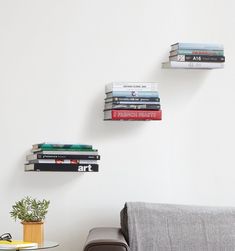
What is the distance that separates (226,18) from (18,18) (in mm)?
1348

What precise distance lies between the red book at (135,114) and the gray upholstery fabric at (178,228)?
0.54 metres

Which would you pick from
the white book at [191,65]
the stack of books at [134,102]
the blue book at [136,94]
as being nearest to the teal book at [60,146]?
the stack of books at [134,102]

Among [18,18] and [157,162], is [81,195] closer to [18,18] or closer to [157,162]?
[157,162]

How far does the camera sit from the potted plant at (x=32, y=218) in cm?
390

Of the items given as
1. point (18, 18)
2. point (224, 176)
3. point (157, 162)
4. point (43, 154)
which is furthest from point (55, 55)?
point (224, 176)

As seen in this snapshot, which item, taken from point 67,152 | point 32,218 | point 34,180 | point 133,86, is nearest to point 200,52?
point 133,86

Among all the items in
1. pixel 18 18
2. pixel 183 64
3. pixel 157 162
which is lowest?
pixel 157 162

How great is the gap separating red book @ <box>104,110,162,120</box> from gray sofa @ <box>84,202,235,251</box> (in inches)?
21.3

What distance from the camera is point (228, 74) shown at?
4684 millimetres

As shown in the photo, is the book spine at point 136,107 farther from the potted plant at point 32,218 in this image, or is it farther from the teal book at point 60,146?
the potted plant at point 32,218

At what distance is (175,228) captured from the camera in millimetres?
4062

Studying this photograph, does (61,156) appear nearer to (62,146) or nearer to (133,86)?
(62,146)

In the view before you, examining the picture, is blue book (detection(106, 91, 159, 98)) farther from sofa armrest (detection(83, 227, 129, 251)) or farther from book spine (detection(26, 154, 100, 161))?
sofa armrest (detection(83, 227, 129, 251))

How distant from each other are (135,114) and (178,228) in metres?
0.75
